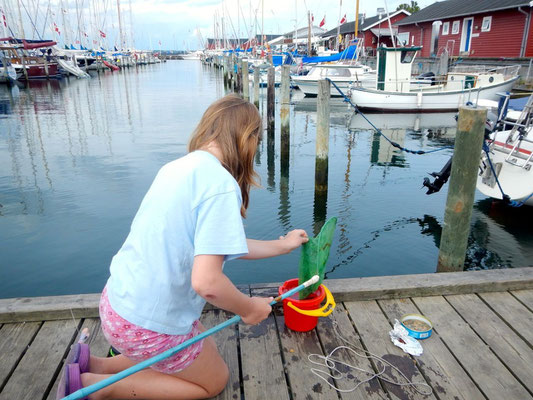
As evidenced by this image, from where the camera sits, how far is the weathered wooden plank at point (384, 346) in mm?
2297

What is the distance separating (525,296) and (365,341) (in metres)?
1.46

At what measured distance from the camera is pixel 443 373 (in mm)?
2410

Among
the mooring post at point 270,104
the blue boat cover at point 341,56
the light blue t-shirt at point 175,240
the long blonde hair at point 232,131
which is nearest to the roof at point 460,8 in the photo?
the blue boat cover at point 341,56

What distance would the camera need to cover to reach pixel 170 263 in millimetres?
1733

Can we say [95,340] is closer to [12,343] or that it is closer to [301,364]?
[12,343]

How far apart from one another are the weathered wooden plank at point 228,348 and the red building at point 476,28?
26.8 metres

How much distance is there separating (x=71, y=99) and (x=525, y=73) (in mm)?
24280

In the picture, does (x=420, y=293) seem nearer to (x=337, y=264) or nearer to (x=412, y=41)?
(x=337, y=264)

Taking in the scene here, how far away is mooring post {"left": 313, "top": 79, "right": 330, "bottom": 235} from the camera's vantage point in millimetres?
7914

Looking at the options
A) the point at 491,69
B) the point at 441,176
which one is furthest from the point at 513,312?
the point at 491,69

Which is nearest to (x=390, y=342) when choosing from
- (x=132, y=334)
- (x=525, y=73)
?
(x=132, y=334)

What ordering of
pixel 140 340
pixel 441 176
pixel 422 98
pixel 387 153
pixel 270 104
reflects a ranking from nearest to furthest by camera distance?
1. pixel 140 340
2. pixel 441 176
3. pixel 387 153
4. pixel 270 104
5. pixel 422 98

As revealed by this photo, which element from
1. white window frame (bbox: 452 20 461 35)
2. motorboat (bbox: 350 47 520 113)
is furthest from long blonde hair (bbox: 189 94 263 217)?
white window frame (bbox: 452 20 461 35)

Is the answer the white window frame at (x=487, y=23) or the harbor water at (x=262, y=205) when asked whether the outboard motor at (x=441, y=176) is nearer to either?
the harbor water at (x=262, y=205)
